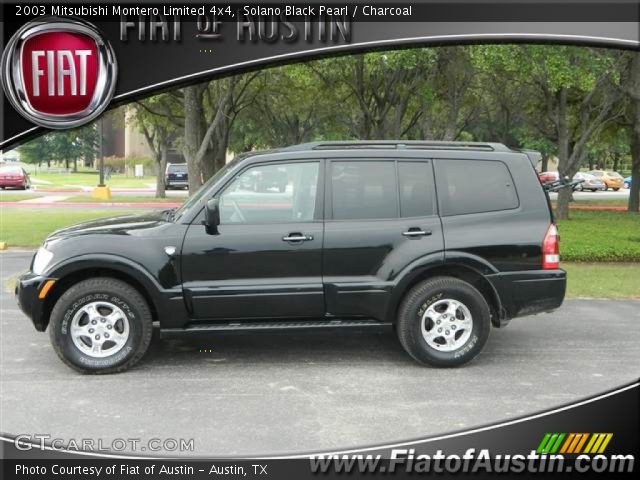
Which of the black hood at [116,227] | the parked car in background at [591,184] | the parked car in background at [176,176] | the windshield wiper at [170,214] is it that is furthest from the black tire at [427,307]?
the parked car in background at [591,184]

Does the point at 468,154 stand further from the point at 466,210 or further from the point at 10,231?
the point at 10,231

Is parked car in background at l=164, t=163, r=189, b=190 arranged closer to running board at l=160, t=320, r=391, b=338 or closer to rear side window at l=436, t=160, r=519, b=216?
running board at l=160, t=320, r=391, b=338

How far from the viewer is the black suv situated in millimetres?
5477

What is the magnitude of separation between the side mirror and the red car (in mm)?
31745

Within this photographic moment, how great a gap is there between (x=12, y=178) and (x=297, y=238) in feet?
107

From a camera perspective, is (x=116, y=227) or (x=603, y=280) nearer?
(x=116, y=227)

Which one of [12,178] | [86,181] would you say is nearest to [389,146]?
[12,178]

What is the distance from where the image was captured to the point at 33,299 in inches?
215

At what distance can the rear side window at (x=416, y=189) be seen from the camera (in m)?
5.78

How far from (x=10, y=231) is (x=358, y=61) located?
9.64 meters

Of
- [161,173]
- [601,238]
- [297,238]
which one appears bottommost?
[601,238]

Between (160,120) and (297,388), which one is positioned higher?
(160,120)

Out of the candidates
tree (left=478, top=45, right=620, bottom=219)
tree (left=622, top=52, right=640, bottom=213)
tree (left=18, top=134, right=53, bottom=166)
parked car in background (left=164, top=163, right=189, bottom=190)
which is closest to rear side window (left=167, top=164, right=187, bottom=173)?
parked car in background (left=164, top=163, right=189, bottom=190)

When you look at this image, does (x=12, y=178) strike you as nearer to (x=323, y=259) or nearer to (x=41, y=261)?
(x=41, y=261)
